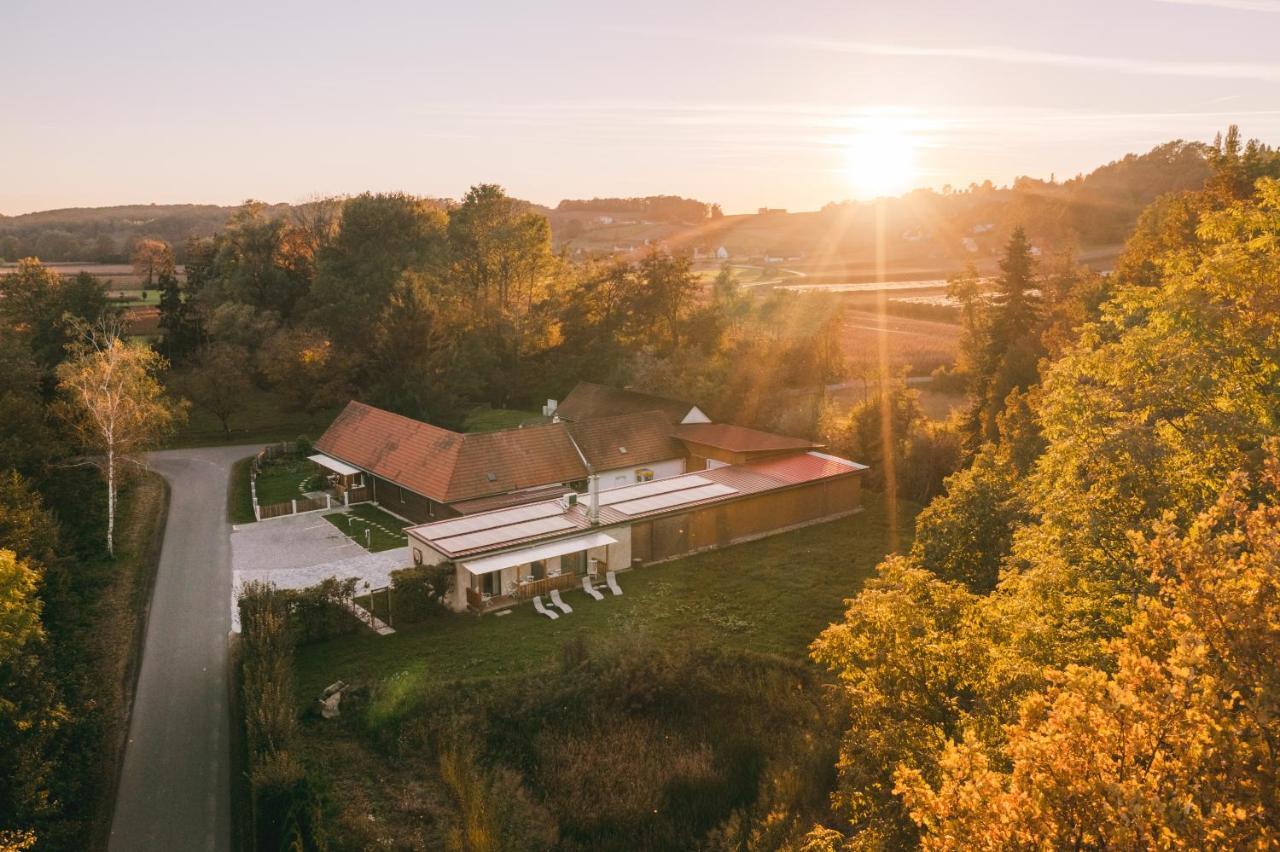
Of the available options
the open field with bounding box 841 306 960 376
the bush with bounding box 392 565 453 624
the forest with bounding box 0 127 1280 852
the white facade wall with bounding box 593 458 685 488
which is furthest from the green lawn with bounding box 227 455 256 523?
the open field with bounding box 841 306 960 376

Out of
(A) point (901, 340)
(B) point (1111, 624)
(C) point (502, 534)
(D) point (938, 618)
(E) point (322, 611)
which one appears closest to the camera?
(B) point (1111, 624)

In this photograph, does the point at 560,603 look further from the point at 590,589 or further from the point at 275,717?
the point at 275,717

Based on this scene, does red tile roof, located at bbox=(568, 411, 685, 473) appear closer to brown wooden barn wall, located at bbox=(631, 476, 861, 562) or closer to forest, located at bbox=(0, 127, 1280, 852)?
forest, located at bbox=(0, 127, 1280, 852)

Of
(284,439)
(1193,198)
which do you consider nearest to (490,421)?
(284,439)

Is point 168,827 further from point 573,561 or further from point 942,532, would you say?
point 942,532

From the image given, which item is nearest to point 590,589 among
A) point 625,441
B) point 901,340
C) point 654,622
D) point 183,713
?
point 654,622

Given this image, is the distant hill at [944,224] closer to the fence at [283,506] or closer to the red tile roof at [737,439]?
the red tile roof at [737,439]
